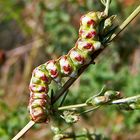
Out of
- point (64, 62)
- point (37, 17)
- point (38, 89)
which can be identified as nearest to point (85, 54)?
point (64, 62)

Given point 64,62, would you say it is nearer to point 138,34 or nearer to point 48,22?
point 48,22

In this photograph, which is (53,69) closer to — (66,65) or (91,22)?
(66,65)

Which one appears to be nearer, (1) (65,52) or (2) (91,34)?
(2) (91,34)

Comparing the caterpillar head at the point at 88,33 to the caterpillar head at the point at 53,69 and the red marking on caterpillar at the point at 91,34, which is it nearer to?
the red marking on caterpillar at the point at 91,34

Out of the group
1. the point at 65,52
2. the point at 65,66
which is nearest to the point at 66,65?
the point at 65,66

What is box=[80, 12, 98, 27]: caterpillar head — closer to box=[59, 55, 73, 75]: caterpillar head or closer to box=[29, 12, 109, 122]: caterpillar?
box=[29, 12, 109, 122]: caterpillar

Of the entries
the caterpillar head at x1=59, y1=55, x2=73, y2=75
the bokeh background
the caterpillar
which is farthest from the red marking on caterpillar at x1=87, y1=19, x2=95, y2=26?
the bokeh background
